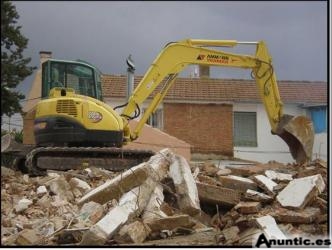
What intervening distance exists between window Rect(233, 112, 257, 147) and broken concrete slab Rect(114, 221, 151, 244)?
19281mm

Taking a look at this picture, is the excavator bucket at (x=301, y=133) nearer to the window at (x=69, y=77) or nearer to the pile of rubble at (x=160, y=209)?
the pile of rubble at (x=160, y=209)

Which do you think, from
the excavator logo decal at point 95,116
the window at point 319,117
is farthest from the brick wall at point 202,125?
the excavator logo decal at point 95,116

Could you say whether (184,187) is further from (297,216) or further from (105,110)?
(105,110)

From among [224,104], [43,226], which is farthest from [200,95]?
[43,226]

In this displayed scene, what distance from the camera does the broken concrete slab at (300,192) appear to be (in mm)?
8420

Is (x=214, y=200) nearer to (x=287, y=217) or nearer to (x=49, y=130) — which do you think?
(x=287, y=217)

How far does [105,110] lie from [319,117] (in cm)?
1724

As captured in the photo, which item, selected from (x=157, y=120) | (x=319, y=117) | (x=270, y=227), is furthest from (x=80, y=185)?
(x=319, y=117)

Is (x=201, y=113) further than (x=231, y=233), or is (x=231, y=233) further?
(x=201, y=113)

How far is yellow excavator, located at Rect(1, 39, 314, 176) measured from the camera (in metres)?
11.9

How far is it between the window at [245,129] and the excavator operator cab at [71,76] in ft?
46.7

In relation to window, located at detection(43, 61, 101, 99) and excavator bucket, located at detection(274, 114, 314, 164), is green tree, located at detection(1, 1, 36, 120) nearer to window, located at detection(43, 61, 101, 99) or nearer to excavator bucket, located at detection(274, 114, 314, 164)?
window, located at detection(43, 61, 101, 99)

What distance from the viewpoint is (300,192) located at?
860 centimetres

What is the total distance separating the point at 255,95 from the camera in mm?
26281
